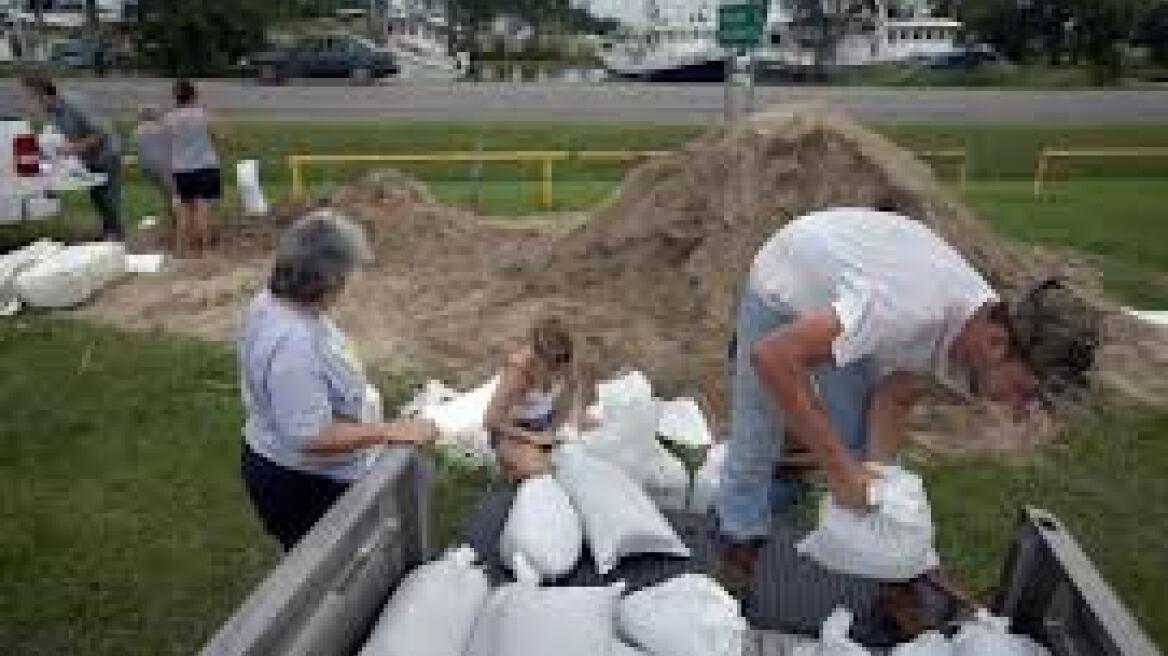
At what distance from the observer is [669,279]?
7.77 meters

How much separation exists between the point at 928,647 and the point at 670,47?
252ft

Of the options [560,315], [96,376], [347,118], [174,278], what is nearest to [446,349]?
[560,315]

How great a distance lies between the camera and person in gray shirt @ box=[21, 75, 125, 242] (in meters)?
10.0

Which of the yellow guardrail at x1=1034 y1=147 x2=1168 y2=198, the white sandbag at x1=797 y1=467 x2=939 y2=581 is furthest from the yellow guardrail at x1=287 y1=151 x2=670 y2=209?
the white sandbag at x1=797 y1=467 x2=939 y2=581

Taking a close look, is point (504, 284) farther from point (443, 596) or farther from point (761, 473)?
point (443, 596)

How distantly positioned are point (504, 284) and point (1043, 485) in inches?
151

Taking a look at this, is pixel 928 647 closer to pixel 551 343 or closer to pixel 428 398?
pixel 551 343

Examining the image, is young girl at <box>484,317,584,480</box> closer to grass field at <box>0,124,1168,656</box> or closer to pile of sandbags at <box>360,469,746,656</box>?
grass field at <box>0,124,1168,656</box>

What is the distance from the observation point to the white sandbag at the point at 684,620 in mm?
2865

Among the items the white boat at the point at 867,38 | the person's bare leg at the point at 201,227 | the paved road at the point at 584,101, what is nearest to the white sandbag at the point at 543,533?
the person's bare leg at the point at 201,227

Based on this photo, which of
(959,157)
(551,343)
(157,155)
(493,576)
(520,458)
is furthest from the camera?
(959,157)

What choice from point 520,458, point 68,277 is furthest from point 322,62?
point 520,458

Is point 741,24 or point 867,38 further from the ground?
point 867,38

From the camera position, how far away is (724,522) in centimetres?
368
